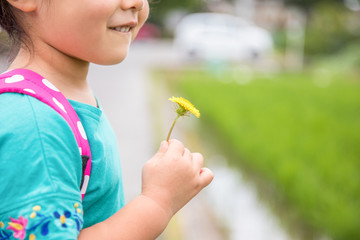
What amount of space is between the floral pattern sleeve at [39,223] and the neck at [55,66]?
0.27 metres

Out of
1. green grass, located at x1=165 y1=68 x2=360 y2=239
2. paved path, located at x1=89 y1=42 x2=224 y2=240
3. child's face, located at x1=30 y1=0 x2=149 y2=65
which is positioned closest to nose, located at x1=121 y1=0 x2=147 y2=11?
child's face, located at x1=30 y1=0 x2=149 y2=65

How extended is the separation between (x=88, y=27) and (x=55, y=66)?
11cm

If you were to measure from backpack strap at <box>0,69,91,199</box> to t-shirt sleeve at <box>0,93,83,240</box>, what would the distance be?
34mm

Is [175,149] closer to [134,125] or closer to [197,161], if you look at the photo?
[197,161]

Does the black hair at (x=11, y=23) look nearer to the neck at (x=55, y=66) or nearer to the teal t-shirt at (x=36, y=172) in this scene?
the neck at (x=55, y=66)

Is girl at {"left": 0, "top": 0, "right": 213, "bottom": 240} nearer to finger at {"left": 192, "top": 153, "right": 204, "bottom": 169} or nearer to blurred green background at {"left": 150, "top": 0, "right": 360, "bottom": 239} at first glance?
finger at {"left": 192, "top": 153, "right": 204, "bottom": 169}

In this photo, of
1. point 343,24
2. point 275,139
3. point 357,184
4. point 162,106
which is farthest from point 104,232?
point 343,24

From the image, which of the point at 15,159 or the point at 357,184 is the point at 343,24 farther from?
the point at 15,159

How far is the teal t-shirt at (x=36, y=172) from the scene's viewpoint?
755 millimetres

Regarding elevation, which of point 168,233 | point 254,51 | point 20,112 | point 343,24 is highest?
point 343,24

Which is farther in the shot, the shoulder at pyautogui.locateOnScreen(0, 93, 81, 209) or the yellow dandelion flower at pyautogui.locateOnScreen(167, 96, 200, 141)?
the yellow dandelion flower at pyautogui.locateOnScreen(167, 96, 200, 141)

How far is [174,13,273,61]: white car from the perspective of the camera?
18.0 metres

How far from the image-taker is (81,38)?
3.07ft

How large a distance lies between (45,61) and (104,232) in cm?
35
